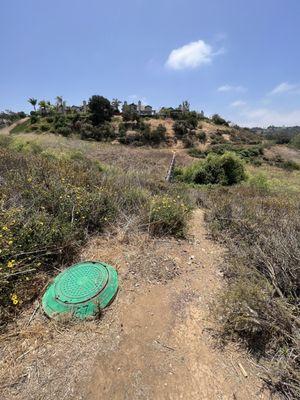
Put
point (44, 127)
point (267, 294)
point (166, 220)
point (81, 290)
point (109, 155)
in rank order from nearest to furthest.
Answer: point (267, 294) < point (81, 290) < point (166, 220) < point (109, 155) < point (44, 127)

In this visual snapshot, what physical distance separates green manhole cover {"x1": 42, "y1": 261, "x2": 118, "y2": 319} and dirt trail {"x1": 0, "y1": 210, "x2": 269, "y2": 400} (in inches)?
4.5

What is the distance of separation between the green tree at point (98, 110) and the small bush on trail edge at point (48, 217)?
2897cm

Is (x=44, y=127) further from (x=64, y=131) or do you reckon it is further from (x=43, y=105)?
(x=43, y=105)

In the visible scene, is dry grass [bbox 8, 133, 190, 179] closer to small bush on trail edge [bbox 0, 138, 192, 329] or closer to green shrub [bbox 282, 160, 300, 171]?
small bush on trail edge [bbox 0, 138, 192, 329]

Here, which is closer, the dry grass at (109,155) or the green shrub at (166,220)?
the green shrub at (166,220)

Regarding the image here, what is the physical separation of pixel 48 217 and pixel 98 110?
3272 centimetres

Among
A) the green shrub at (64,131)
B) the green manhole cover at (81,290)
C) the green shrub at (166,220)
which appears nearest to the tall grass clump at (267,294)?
the green shrub at (166,220)

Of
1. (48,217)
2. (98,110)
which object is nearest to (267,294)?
(48,217)

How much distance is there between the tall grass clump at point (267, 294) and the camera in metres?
1.85

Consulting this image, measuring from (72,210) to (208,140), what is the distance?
30877mm

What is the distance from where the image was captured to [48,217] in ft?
10.9

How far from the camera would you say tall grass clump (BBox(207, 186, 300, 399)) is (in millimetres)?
1848

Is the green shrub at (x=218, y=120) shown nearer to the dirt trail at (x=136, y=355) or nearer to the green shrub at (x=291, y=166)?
the green shrub at (x=291, y=166)

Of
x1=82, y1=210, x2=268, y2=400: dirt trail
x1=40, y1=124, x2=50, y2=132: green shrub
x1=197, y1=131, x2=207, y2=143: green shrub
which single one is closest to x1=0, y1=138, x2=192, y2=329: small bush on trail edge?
x1=82, y1=210, x2=268, y2=400: dirt trail
